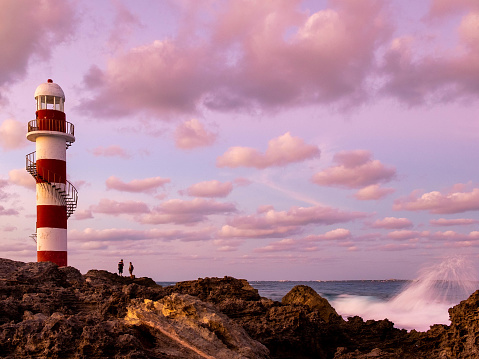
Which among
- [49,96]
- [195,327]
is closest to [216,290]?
[195,327]

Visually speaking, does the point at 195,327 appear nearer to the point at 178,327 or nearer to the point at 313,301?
the point at 178,327

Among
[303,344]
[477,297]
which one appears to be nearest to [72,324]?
[303,344]

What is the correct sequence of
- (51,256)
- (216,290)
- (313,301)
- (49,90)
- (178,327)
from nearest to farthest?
(178,327) → (216,290) → (313,301) → (51,256) → (49,90)

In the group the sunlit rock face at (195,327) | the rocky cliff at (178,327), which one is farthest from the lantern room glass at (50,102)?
the sunlit rock face at (195,327)

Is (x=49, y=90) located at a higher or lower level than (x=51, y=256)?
higher

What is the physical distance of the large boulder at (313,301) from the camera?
44.8 feet

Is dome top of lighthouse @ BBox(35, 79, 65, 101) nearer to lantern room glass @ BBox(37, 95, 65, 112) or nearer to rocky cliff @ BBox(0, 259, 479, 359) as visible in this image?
lantern room glass @ BBox(37, 95, 65, 112)

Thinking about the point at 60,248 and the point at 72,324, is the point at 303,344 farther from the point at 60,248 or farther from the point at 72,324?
the point at 60,248

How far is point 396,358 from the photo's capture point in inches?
289

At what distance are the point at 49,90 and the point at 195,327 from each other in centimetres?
1725

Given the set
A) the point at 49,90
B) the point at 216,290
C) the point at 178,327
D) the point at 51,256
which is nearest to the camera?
the point at 178,327

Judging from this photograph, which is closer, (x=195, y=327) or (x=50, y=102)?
(x=195, y=327)

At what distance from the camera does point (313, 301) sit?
1404 cm

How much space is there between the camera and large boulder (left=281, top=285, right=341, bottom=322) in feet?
44.8
